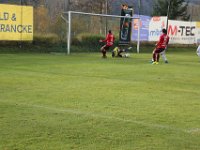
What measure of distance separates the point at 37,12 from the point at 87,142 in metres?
29.0

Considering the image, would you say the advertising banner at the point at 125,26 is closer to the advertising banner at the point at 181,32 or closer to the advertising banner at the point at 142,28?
the advertising banner at the point at 142,28

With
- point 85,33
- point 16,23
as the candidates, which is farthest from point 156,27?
point 16,23

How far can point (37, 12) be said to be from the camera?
116ft

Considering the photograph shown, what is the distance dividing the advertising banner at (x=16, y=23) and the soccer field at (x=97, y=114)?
15.4 meters

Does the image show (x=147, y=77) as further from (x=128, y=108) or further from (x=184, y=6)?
(x=184, y=6)

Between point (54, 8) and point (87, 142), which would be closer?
point (87, 142)

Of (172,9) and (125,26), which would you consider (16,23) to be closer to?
(125,26)

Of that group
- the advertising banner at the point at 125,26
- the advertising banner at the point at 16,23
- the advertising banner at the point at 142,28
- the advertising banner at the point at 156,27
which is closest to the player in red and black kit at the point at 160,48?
the advertising banner at the point at 16,23

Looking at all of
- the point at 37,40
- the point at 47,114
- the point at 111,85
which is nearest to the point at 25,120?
the point at 47,114

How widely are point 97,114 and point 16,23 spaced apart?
23.1 m

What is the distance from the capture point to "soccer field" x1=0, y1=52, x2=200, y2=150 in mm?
7324

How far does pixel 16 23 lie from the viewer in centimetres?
3170

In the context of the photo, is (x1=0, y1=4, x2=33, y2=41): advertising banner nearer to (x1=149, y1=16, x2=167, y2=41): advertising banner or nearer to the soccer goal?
the soccer goal

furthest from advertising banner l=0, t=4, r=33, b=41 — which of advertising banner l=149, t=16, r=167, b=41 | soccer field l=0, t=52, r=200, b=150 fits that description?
soccer field l=0, t=52, r=200, b=150
